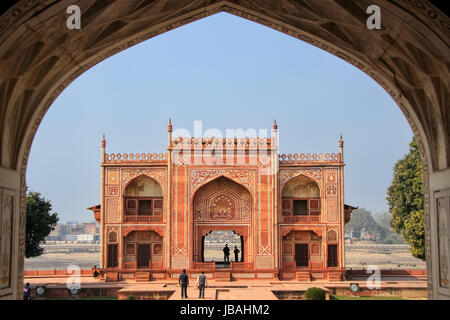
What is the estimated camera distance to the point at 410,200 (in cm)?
2189

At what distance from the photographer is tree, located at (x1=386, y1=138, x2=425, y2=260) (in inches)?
822

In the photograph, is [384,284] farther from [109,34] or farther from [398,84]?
[109,34]

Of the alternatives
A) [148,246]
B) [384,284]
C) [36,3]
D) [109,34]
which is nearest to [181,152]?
[148,246]

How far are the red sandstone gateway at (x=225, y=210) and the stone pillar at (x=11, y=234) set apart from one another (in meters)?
14.0

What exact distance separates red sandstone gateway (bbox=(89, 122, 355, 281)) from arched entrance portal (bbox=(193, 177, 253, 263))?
0.13ft

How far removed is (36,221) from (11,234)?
1444 cm

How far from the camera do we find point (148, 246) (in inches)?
915

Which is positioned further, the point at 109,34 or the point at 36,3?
the point at 109,34

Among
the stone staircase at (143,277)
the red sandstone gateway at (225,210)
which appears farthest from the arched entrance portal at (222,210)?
the stone staircase at (143,277)

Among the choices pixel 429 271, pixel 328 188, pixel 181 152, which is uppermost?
pixel 181 152

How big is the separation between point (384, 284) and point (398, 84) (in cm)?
1339
